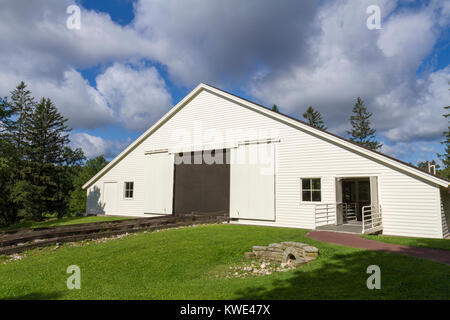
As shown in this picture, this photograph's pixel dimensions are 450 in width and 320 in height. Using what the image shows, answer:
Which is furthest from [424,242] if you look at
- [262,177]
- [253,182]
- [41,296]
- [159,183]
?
[159,183]

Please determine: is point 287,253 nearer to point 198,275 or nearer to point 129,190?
point 198,275

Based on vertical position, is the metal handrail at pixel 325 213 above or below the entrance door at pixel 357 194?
below

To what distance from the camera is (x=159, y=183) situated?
1762 centimetres

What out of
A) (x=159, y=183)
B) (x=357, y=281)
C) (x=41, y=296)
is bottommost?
(x=41, y=296)

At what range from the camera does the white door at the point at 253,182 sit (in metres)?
13.5

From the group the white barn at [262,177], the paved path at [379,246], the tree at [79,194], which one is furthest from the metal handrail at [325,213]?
the tree at [79,194]

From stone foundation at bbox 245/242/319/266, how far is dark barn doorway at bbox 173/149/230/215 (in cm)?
746

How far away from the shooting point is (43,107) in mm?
34219

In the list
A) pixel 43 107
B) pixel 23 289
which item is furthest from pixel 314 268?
pixel 43 107

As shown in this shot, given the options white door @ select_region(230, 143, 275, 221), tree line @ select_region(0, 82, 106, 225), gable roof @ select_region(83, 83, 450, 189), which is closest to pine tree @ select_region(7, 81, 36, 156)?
tree line @ select_region(0, 82, 106, 225)

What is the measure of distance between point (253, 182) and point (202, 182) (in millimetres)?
3597

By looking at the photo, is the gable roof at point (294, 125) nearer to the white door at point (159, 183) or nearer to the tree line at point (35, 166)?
the white door at point (159, 183)

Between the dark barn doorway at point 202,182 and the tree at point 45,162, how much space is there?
20.5m
